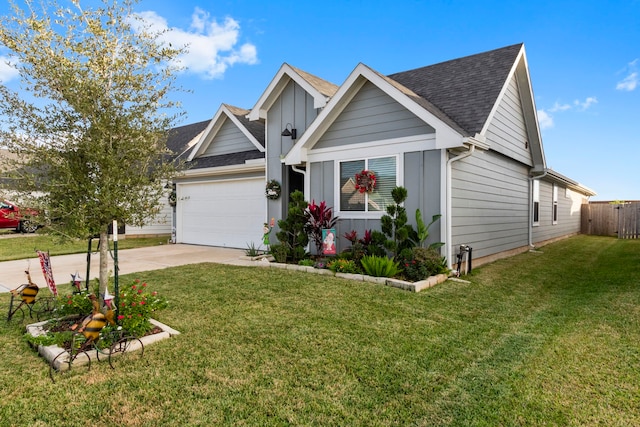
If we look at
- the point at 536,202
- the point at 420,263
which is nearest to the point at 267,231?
the point at 420,263

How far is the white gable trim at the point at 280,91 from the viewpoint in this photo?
897 cm

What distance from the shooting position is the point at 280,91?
994 cm

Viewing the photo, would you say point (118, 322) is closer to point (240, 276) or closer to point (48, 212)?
point (48, 212)

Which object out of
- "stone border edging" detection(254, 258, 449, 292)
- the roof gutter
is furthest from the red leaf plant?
the roof gutter

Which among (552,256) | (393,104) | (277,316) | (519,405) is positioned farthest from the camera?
(552,256)

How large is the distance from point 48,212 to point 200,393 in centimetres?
237

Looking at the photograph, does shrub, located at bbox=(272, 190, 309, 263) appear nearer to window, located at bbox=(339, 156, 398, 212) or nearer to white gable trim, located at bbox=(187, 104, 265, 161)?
window, located at bbox=(339, 156, 398, 212)

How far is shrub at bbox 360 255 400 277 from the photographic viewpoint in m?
6.34

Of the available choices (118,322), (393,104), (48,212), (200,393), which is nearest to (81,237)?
(48,212)

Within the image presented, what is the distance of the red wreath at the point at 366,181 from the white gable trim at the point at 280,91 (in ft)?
7.89

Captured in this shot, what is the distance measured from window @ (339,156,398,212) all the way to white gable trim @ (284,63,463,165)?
1.00m

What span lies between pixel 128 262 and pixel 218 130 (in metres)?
5.82

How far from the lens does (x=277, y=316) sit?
172 inches

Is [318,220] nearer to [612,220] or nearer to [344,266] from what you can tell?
[344,266]
